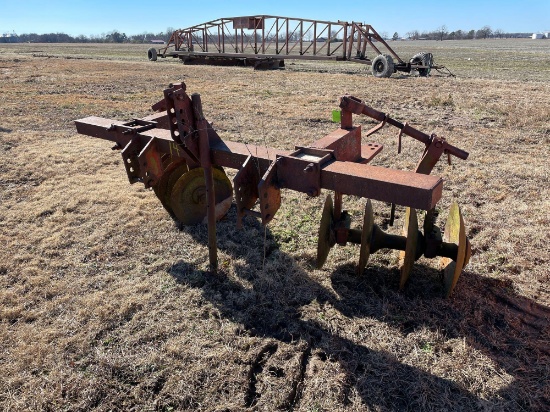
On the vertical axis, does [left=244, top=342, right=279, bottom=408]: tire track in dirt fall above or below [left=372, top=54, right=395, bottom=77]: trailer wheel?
below

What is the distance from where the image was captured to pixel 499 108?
9258mm

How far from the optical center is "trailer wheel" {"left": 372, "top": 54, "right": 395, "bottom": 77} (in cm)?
1593

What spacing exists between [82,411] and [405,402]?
177 cm

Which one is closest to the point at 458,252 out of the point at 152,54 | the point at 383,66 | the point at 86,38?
the point at 383,66

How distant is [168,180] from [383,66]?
14.4 m

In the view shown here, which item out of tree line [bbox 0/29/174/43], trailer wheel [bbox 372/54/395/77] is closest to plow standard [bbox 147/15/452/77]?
trailer wheel [bbox 372/54/395/77]

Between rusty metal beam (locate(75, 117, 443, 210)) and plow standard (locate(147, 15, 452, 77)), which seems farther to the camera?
plow standard (locate(147, 15, 452, 77))

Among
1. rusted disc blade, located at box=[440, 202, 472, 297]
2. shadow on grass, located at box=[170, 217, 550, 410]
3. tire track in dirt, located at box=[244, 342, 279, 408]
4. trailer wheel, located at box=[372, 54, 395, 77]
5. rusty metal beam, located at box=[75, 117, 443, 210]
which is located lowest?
tire track in dirt, located at box=[244, 342, 279, 408]

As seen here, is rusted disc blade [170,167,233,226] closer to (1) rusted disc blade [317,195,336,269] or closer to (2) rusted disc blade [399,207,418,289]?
(1) rusted disc blade [317,195,336,269]

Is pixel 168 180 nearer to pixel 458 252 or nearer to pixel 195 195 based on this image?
pixel 195 195

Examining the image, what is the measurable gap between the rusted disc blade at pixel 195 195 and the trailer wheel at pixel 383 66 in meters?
14.0

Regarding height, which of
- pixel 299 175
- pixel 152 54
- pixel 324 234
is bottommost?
pixel 324 234

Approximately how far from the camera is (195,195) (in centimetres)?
385

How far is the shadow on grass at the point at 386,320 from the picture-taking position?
7.30ft
